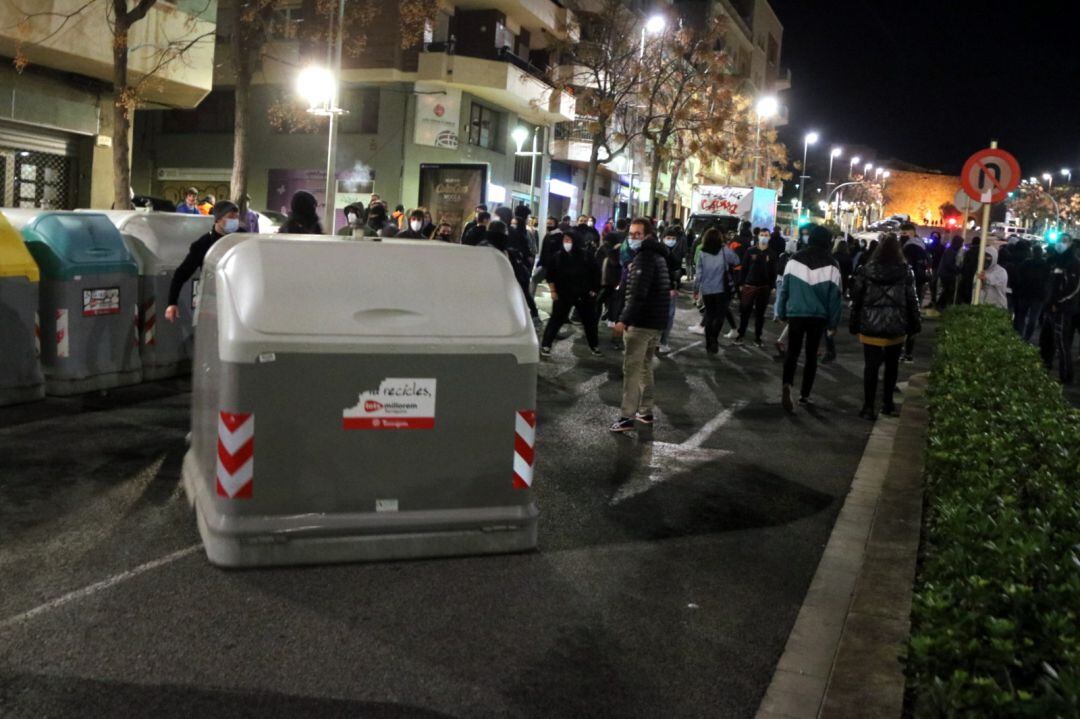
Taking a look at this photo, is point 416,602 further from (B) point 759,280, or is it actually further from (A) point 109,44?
(A) point 109,44

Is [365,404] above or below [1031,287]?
below

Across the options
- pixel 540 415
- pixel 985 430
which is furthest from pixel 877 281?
pixel 985 430

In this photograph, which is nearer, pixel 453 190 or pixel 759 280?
pixel 759 280

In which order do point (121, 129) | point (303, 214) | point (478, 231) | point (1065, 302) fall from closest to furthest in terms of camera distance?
point (303, 214)
point (478, 231)
point (1065, 302)
point (121, 129)

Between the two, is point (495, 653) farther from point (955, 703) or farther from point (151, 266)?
point (151, 266)

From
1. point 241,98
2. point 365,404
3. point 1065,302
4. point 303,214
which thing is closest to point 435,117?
point 241,98

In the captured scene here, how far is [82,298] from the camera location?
9.80m

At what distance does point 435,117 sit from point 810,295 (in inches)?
1017

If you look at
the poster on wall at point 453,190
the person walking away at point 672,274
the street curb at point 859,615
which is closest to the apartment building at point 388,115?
the poster on wall at point 453,190

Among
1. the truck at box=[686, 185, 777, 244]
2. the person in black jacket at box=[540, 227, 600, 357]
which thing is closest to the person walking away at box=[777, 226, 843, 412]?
the person in black jacket at box=[540, 227, 600, 357]

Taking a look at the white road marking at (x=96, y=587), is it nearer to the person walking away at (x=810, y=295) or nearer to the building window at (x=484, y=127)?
the person walking away at (x=810, y=295)

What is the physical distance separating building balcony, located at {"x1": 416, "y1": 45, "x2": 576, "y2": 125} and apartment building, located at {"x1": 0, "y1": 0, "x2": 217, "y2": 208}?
1101 cm

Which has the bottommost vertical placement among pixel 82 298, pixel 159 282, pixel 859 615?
Result: pixel 859 615

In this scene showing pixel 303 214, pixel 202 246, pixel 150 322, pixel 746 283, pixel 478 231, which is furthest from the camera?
pixel 746 283
